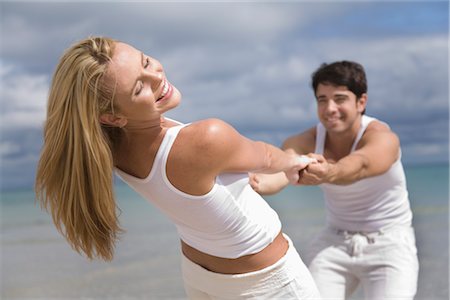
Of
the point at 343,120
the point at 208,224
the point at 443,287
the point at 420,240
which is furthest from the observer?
the point at 420,240

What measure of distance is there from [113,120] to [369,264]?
8.01 ft

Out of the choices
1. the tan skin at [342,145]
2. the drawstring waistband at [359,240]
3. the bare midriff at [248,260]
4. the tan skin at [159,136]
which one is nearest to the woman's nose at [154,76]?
the tan skin at [159,136]

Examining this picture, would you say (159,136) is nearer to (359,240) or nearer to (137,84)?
(137,84)

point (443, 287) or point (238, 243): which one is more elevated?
point (238, 243)

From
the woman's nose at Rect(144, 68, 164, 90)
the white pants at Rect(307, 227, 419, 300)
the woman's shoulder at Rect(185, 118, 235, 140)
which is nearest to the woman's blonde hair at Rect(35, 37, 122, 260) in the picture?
the woman's nose at Rect(144, 68, 164, 90)

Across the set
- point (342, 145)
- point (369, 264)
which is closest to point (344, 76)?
point (342, 145)

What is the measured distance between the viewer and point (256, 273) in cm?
269

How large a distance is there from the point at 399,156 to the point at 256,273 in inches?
81.2

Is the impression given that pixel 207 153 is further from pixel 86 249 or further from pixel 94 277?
pixel 94 277

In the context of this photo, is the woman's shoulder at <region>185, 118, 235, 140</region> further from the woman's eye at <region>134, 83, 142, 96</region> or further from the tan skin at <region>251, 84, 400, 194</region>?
the tan skin at <region>251, 84, 400, 194</region>

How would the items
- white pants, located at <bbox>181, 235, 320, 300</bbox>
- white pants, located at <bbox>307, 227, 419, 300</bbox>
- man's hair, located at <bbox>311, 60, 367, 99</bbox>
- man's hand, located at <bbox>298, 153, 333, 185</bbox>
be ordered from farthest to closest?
man's hair, located at <bbox>311, 60, 367, 99</bbox>, white pants, located at <bbox>307, 227, 419, 300</bbox>, man's hand, located at <bbox>298, 153, 333, 185</bbox>, white pants, located at <bbox>181, 235, 320, 300</bbox>

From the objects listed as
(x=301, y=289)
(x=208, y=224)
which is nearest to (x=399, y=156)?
(x=301, y=289)

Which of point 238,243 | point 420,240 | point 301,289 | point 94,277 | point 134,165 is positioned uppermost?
point 134,165

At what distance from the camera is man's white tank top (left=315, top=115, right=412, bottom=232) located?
429 centimetres
